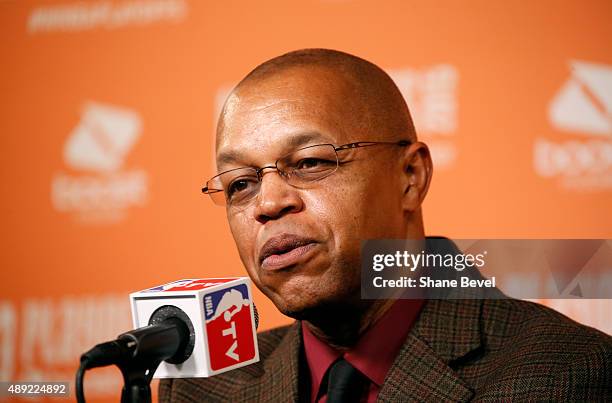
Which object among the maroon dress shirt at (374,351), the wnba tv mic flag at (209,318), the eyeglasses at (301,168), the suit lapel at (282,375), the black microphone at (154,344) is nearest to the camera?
the black microphone at (154,344)

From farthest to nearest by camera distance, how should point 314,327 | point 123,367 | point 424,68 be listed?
point 424,68, point 314,327, point 123,367

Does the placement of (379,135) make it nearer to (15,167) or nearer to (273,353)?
(273,353)

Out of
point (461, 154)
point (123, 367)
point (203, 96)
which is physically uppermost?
point (203, 96)

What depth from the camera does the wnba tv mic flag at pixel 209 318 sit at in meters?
1.44

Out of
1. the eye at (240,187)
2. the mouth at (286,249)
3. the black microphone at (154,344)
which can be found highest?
the eye at (240,187)

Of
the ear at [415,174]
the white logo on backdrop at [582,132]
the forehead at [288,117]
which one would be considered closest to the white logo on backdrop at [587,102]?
the white logo on backdrop at [582,132]

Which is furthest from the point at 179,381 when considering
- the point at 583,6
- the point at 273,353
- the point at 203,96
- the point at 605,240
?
the point at 583,6

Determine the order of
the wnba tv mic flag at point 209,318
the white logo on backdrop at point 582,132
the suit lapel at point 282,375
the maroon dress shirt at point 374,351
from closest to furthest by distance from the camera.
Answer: the wnba tv mic flag at point 209,318 < the maroon dress shirt at point 374,351 < the suit lapel at point 282,375 < the white logo on backdrop at point 582,132

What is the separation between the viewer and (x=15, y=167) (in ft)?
10.4

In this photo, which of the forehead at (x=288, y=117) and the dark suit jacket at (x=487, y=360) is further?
the forehead at (x=288, y=117)

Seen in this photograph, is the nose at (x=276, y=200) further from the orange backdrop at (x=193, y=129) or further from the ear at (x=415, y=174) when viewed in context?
the orange backdrop at (x=193, y=129)

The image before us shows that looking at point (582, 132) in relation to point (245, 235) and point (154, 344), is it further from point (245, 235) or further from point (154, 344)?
point (154, 344)

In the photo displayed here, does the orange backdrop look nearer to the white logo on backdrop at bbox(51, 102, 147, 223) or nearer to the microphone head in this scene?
the white logo on backdrop at bbox(51, 102, 147, 223)

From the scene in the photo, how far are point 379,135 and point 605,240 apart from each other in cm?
95
